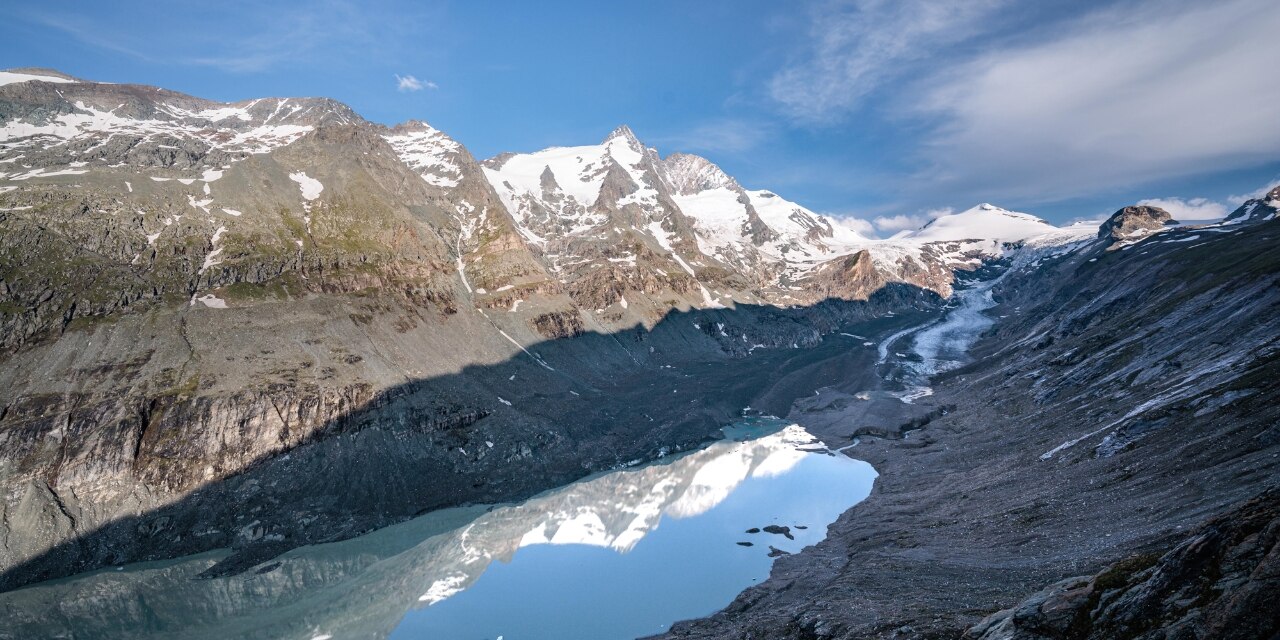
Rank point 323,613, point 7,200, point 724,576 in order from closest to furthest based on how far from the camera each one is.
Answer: point 323,613
point 724,576
point 7,200

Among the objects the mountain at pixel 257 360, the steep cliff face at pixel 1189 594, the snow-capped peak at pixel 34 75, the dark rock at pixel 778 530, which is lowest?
the dark rock at pixel 778 530

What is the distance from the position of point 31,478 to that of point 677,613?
7341cm

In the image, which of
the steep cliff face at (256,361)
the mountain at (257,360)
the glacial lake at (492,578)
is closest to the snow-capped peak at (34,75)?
the steep cliff face at (256,361)

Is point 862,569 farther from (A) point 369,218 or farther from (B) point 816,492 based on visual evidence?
(A) point 369,218

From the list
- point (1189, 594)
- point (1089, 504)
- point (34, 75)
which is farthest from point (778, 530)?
point (34, 75)

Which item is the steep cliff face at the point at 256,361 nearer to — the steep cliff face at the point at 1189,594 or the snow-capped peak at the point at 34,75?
the snow-capped peak at the point at 34,75

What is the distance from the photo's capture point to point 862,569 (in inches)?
1961

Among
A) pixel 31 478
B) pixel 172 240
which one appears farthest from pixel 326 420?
pixel 172 240

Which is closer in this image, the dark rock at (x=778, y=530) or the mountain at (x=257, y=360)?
the mountain at (x=257, y=360)

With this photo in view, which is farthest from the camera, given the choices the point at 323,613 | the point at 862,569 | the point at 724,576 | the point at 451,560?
the point at 451,560

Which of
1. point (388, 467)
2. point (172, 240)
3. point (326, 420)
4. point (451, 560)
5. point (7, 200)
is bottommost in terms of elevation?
point (451, 560)

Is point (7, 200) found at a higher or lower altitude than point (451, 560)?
higher

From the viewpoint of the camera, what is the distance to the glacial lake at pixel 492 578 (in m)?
54.3

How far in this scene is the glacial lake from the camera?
54312mm
